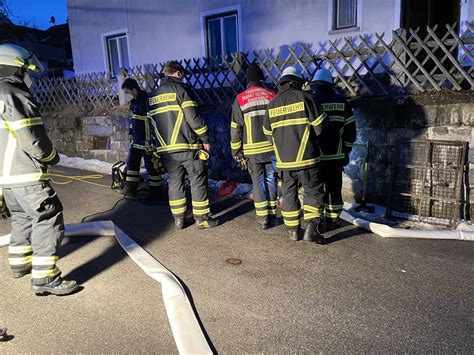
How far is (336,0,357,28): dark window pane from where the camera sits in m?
7.69

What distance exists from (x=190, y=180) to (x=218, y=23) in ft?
20.9

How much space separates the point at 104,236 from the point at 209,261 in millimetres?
1522

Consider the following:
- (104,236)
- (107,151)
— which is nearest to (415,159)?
(104,236)

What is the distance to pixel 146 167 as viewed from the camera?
238 inches

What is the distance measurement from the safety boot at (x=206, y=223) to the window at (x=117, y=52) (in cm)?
849

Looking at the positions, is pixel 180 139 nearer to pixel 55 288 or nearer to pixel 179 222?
pixel 179 222

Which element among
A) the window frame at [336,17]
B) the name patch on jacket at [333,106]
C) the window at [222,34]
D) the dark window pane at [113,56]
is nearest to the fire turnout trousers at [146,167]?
the name patch on jacket at [333,106]

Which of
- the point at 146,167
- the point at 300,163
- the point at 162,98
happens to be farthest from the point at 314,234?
the point at 146,167

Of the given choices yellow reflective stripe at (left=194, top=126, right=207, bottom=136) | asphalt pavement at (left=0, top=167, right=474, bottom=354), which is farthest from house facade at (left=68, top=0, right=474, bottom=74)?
asphalt pavement at (left=0, top=167, right=474, bottom=354)

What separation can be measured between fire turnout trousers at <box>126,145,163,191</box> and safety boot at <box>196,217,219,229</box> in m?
1.56

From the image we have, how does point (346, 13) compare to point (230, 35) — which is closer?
point (346, 13)

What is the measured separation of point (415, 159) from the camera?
16.2 feet

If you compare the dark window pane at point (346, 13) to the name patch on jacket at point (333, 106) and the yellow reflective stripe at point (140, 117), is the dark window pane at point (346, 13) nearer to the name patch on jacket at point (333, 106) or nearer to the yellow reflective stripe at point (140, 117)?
the name patch on jacket at point (333, 106)

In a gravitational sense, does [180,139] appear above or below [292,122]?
below
